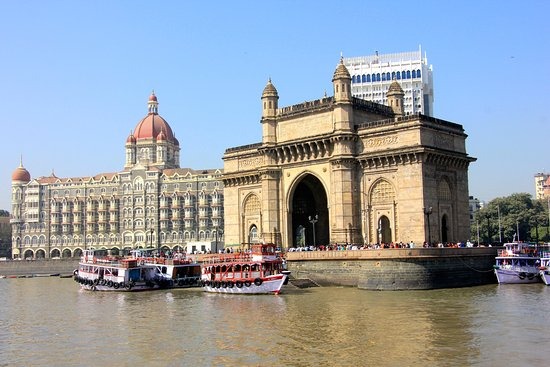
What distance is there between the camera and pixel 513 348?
2394cm

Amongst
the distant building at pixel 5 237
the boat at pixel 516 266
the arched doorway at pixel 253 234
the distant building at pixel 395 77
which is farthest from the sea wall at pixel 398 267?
the distant building at pixel 5 237

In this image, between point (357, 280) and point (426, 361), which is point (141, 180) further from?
point (426, 361)

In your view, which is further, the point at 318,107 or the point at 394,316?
the point at 318,107

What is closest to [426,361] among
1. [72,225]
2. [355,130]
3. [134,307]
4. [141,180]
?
[134,307]

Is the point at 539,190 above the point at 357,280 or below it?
above

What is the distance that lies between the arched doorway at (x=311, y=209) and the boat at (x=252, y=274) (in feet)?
44.0

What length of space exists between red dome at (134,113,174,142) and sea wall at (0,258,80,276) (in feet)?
107

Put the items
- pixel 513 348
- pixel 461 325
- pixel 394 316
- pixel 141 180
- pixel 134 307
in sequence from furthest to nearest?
pixel 141 180
pixel 134 307
pixel 394 316
pixel 461 325
pixel 513 348

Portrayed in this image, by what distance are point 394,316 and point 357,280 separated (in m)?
14.5

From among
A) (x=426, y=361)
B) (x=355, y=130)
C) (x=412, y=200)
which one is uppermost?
(x=355, y=130)

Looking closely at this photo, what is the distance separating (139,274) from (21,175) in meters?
80.8

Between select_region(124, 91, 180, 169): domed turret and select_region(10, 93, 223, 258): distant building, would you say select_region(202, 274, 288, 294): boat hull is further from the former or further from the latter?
select_region(124, 91, 180, 169): domed turret

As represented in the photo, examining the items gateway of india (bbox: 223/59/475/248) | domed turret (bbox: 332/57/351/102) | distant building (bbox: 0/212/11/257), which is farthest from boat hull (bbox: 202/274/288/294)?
distant building (bbox: 0/212/11/257)

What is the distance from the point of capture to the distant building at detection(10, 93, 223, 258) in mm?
111062
